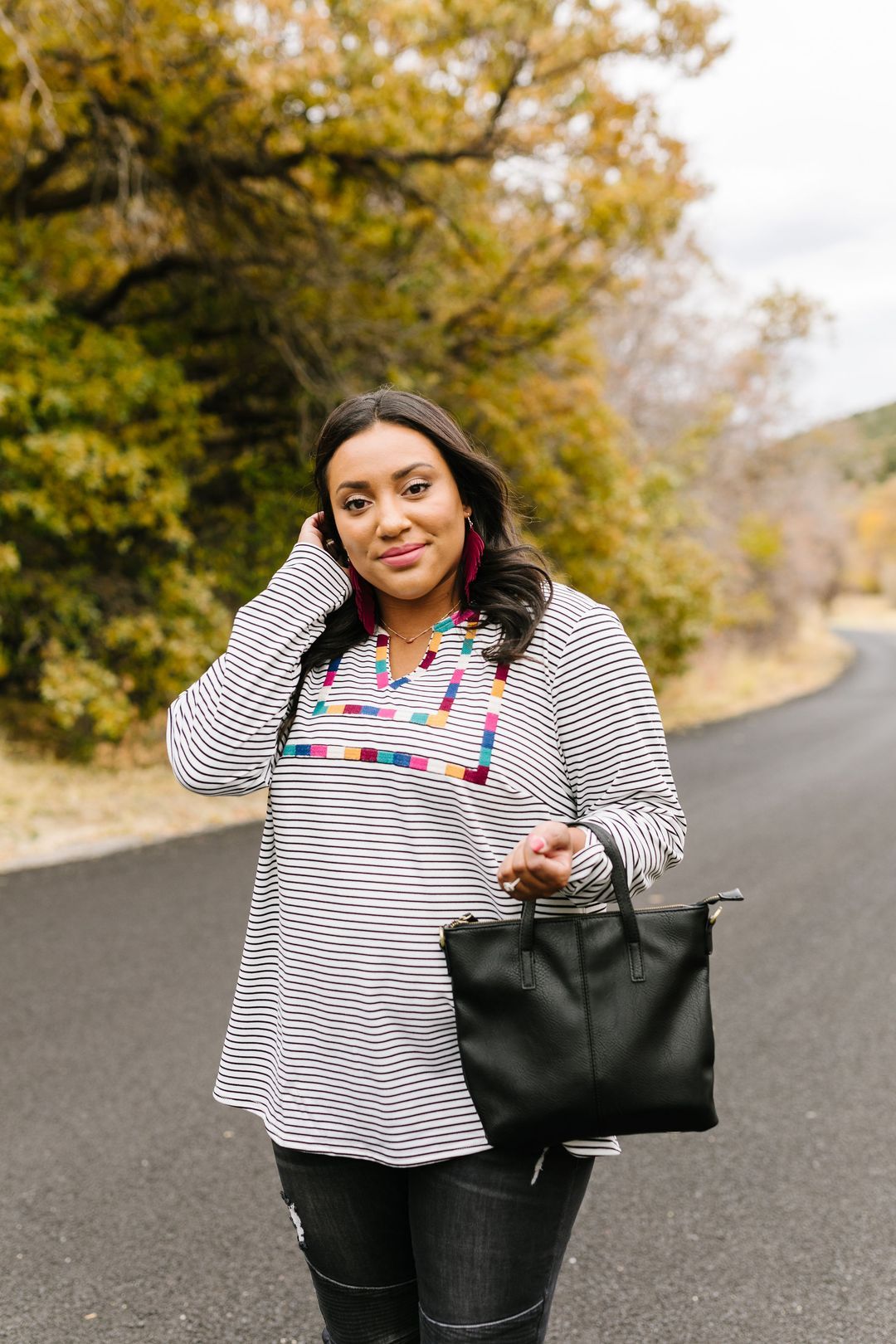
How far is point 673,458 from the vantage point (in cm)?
1852

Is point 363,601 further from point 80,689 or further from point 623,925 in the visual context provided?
point 80,689

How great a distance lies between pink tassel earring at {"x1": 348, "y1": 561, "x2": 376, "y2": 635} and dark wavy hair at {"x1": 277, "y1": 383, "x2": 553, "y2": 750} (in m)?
0.02

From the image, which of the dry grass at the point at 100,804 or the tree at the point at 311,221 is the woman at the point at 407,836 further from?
the tree at the point at 311,221

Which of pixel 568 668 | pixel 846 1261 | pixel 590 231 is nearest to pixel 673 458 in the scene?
pixel 590 231

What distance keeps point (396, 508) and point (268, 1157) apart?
2.78 metres

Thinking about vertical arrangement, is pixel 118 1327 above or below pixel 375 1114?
below

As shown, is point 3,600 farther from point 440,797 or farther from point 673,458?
point 673,458

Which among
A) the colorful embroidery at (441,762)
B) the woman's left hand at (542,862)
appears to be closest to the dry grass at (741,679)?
the colorful embroidery at (441,762)

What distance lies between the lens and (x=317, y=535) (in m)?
1.93

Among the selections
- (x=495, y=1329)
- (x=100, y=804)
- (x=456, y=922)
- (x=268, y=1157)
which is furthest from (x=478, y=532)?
(x=100, y=804)

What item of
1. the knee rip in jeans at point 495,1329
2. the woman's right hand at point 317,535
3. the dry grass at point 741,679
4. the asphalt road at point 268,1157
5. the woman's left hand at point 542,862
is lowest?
the asphalt road at point 268,1157

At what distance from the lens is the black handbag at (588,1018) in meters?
1.56

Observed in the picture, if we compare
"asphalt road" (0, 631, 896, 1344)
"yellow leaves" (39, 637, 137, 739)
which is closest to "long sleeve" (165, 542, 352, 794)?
"asphalt road" (0, 631, 896, 1344)

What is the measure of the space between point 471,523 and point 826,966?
181 inches
